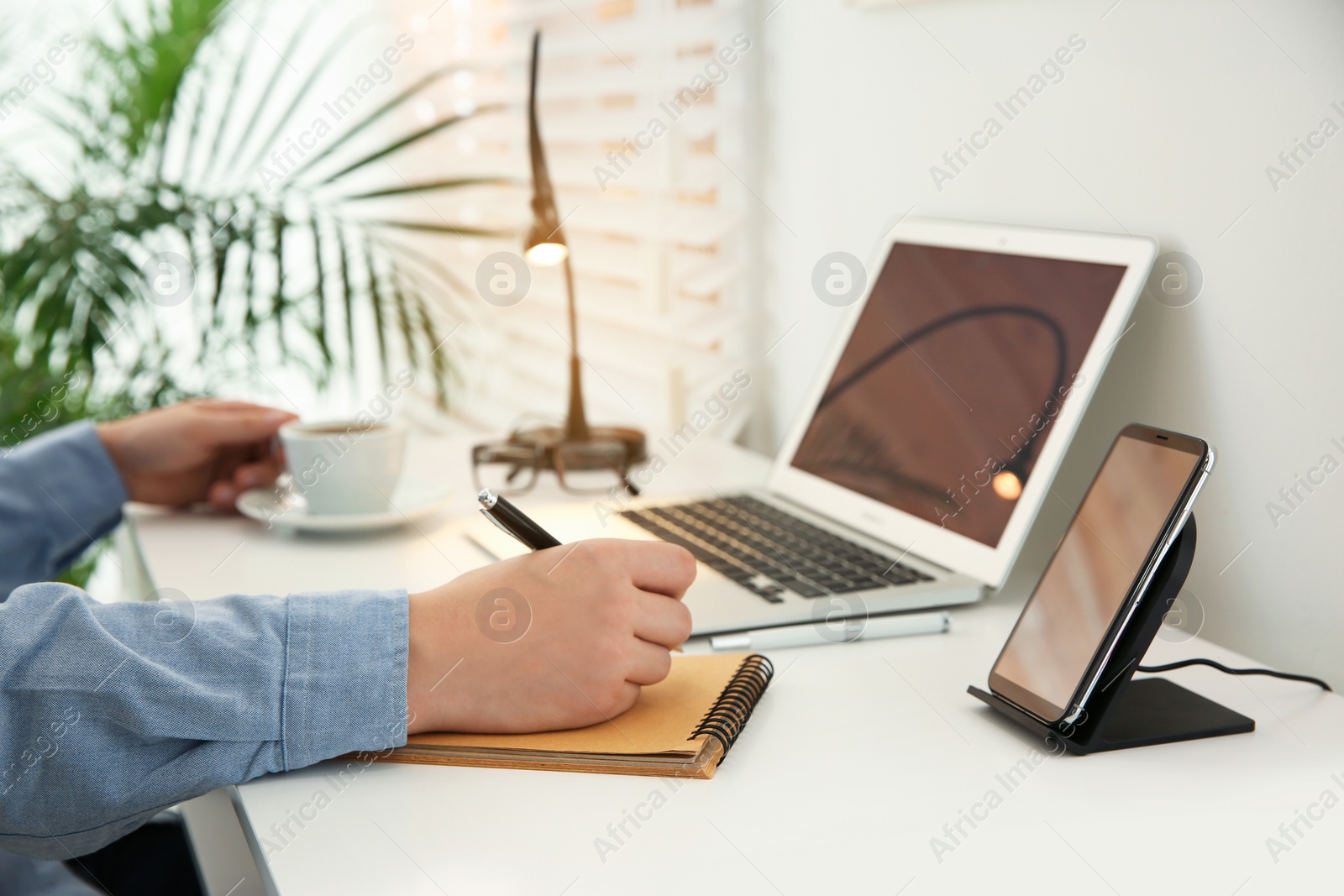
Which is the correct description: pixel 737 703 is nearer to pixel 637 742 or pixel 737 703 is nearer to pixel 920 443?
pixel 637 742

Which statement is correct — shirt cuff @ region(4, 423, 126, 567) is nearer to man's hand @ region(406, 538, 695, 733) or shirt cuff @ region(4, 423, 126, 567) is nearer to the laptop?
the laptop

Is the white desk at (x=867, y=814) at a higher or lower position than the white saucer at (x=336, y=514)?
higher

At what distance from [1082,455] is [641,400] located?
802mm

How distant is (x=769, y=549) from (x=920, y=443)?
163mm

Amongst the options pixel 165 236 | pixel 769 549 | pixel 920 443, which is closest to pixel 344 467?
pixel 769 549

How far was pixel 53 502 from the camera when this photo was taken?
3.22 feet

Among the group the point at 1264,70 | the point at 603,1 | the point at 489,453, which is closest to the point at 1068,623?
the point at 1264,70

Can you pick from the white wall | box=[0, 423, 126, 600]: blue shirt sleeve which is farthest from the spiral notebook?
box=[0, 423, 126, 600]: blue shirt sleeve

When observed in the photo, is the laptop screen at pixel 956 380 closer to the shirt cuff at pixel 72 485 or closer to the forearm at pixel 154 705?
the forearm at pixel 154 705

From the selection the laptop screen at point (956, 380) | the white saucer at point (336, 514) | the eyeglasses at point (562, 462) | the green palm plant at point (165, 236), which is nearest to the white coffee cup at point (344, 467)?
the white saucer at point (336, 514)

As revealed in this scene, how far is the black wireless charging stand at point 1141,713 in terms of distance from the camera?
1.73 feet

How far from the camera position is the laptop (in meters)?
0.75

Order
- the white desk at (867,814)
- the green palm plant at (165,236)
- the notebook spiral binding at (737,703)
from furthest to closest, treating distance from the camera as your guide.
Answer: the green palm plant at (165,236) → the notebook spiral binding at (737,703) → the white desk at (867,814)

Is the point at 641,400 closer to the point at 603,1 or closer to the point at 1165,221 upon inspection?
the point at 603,1
